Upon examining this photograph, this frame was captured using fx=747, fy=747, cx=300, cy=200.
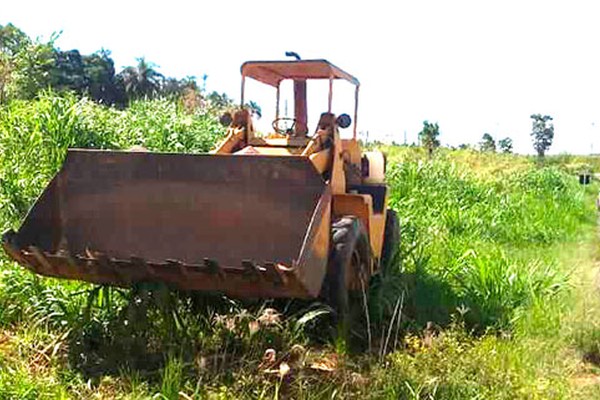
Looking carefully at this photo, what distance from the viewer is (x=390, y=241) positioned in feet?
24.7

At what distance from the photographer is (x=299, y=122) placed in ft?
23.6

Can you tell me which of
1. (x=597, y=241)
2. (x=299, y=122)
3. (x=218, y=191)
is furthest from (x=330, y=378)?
(x=597, y=241)


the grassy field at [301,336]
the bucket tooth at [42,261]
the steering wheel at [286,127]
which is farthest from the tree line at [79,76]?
the bucket tooth at [42,261]

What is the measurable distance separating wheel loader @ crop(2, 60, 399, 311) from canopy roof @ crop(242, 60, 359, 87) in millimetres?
997

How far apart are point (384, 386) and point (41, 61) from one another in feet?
35.3

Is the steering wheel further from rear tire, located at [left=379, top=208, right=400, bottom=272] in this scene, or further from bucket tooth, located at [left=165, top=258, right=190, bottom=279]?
bucket tooth, located at [left=165, top=258, right=190, bottom=279]

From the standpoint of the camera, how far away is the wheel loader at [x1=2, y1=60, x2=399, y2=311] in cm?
473

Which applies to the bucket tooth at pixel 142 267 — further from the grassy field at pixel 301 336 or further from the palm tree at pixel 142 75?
the palm tree at pixel 142 75

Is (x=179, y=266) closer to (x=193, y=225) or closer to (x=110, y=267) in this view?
(x=110, y=267)

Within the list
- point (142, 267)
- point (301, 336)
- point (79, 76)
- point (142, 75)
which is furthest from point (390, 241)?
point (142, 75)

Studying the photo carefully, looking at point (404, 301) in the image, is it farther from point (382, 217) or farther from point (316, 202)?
point (316, 202)

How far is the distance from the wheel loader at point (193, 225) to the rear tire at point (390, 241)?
150cm

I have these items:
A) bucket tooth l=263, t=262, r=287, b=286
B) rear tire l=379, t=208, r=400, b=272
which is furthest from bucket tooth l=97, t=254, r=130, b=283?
rear tire l=379, t=208, r=400, b=272

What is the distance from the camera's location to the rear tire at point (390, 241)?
7.33 meters
